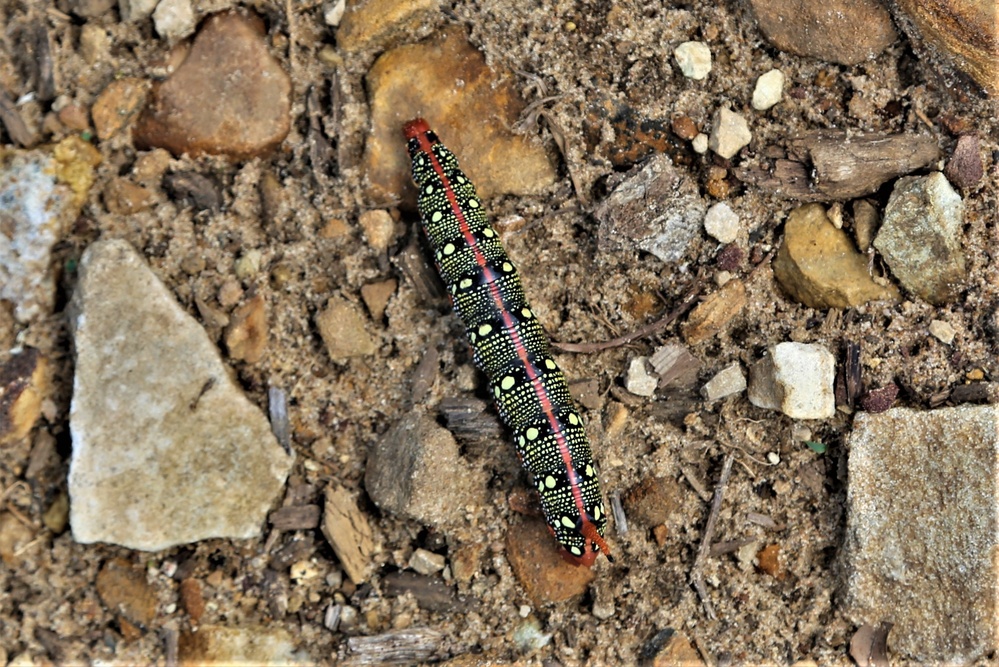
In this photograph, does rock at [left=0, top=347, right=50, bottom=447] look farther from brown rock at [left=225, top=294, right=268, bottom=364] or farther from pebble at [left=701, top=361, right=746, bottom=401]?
pebble at [left=701, top=361, right=746, bottom=401]

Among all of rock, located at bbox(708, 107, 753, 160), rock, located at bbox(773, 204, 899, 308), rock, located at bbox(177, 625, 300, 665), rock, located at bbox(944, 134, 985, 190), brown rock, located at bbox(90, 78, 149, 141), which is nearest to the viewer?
rock, located at bbox(944, 134, 985, 190)

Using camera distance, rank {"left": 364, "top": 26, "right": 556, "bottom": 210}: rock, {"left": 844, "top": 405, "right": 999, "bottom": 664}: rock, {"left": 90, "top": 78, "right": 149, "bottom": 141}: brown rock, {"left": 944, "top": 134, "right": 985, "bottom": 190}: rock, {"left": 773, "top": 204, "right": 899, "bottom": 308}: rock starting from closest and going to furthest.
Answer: {"left": 844, "top": 405, "right": 999, "bottom": 664}: rock → {"left": 944, "top": 134, "right": 985, "bottom": 190}: rock → {"left": 773, "top": 204, "right": 899, "bottom": 308}: rock → {"left": 364, "top": 26, "right": 556, "bottom": 210}: rock → {"left": 90, "top": 78, "right": 149, "bottom": 141}: brown rock

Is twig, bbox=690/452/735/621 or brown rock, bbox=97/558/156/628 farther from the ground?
twig, bbox=690/452/735/621

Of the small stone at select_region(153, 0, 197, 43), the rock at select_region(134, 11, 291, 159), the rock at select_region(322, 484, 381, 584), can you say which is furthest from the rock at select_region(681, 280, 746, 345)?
the small stone at select_region(153, 0, 197, 43)

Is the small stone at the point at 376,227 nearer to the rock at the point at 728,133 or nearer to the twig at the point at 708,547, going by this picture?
the rock at the point at 728,133

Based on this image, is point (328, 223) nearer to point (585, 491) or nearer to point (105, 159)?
point (105, 159)

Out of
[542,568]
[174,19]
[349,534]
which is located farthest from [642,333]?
[174,19]

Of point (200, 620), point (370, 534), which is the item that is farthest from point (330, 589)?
point (200, 620)
